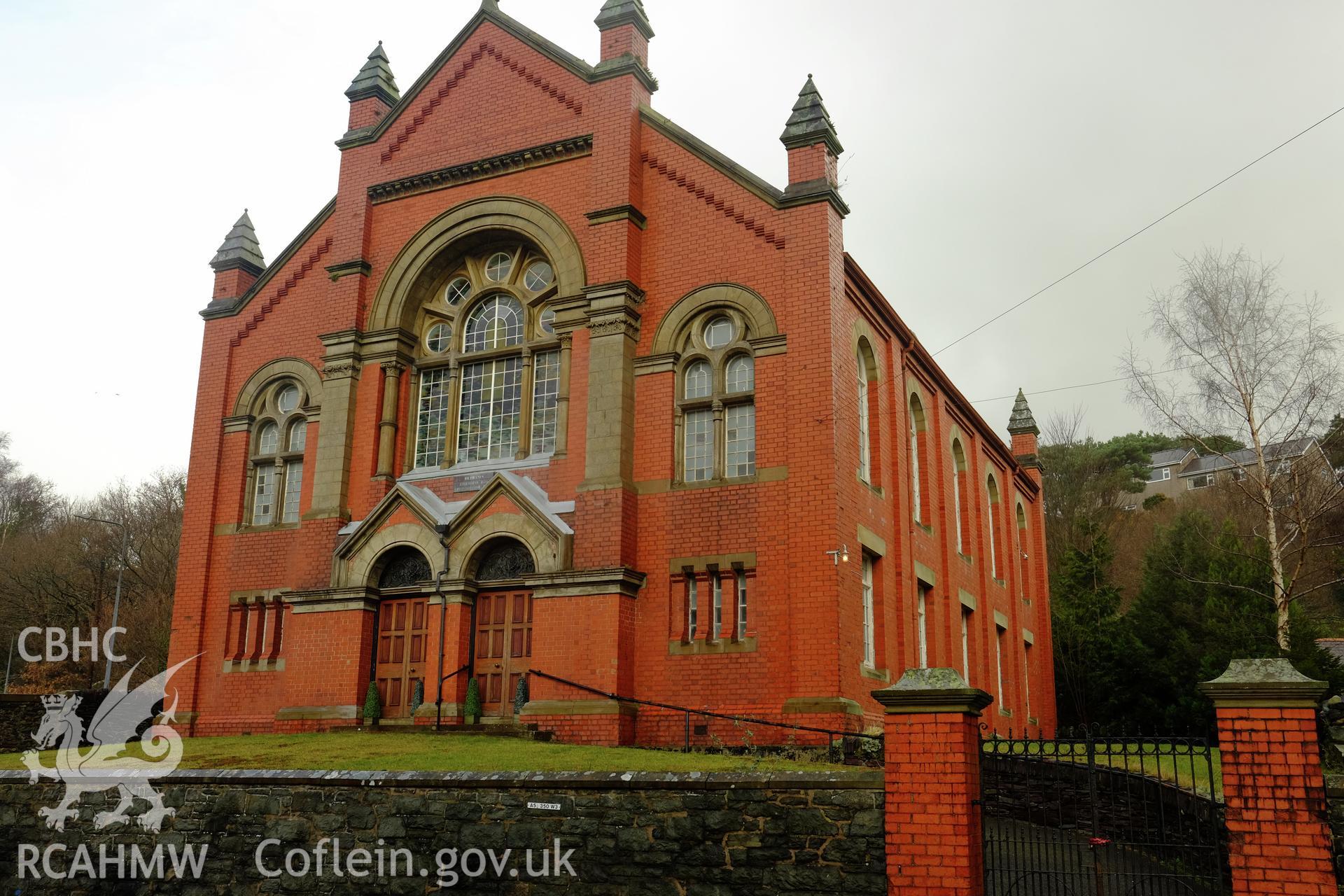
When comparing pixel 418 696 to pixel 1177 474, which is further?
pixel 1177 474

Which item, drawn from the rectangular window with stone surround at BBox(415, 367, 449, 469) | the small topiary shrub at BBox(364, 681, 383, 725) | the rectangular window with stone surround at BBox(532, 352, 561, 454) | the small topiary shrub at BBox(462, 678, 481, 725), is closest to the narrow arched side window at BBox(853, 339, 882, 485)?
the rectangular window with stone surround at BBox(532, 352, 561, 454)

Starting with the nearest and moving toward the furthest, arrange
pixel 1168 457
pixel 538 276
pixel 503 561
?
pixel 503 561
pixel 538 276
pixel 1168 457

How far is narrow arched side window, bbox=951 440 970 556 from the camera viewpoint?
97.5ft

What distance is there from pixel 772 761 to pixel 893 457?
10376mm

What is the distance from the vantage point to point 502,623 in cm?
2069

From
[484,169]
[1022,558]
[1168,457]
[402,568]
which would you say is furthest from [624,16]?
[1168,457]

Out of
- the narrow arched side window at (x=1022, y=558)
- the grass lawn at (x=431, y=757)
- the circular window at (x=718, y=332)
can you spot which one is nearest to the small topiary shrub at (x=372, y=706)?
the grass lawn at (x=431, y=757)

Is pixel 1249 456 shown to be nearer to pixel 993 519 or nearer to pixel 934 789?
pixel 993 519

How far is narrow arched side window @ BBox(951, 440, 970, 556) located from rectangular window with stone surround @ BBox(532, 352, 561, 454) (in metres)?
11.7

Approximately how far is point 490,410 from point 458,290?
2.88 metres

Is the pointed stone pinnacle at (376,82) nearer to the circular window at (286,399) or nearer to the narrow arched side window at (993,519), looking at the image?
the circular window at (286,399)

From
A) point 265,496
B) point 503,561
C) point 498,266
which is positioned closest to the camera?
point 503,561
